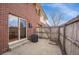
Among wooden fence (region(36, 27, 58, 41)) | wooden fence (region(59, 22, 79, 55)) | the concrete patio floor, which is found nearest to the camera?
wooden fence (region(59, 22, 79, 55))

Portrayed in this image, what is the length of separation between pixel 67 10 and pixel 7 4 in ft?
12.1

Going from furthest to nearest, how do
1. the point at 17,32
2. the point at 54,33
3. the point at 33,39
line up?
1. the point at 54,33
2. the point at 33,39
3. the point at 17,32

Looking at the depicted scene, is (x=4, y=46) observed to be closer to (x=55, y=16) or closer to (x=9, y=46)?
(x=9, y=46)

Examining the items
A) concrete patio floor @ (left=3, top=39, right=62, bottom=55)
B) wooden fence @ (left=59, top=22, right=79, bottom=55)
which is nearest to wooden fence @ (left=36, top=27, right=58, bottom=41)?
concrete patio floor @ (left=3, top=39, right=62, bottom=55)

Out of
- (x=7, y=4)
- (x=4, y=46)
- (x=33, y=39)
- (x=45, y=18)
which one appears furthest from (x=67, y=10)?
(x=45, y=18)

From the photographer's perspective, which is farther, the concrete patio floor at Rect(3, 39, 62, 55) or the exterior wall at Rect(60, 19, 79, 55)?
the concrete patio floor at Rect(3, 39, 62, 55)

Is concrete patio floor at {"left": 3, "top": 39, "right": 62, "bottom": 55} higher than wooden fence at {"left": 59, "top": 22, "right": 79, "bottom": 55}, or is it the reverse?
wooden fence at {"left": 59, "top": 22, "right": 79, "bottom": 55}

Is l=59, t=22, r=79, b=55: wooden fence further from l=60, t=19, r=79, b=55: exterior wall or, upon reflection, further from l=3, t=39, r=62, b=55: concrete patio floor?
l=3, t=39, r=62, b=55: concrete patio floor

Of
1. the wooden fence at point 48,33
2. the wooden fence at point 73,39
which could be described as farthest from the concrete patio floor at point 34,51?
the wooden fence at point 48,33

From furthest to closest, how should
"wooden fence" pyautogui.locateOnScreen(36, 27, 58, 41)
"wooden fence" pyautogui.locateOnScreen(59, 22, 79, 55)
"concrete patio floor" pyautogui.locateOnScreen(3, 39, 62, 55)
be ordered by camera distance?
"wooden fence" pyautogui.locateOnScreen(36, 27, 58, 41) → "concrete patio floor" pyautogui.locateOnScreen(3, 39, 62, 55) → "wooden fence" pyautogui.locateOnScreen(59, 22, 79, 55)

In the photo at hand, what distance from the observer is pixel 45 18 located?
56.2 ft

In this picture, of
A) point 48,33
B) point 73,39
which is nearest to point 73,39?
point 73,39

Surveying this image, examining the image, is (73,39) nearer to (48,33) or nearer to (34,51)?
(34,51)

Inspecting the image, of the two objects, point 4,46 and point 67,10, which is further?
point 67,10
